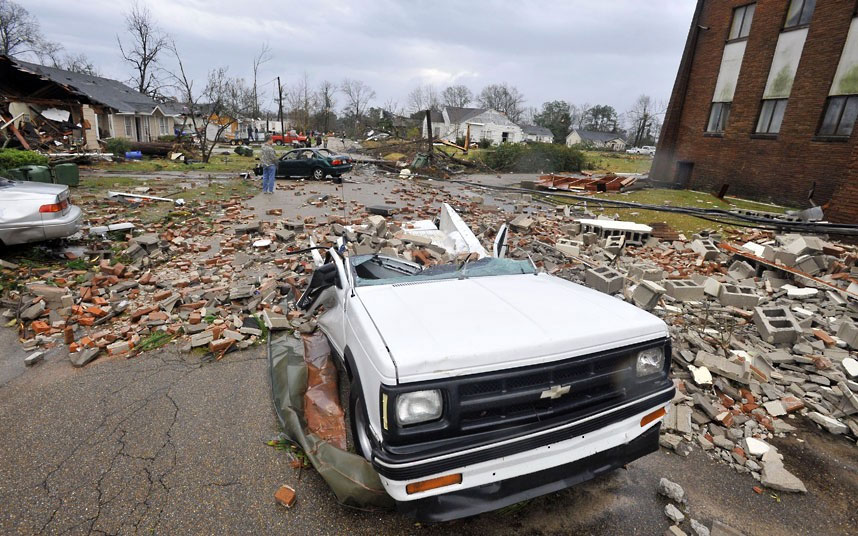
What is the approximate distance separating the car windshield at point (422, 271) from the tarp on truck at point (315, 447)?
1.09 meters

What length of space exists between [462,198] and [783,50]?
41.4 feet

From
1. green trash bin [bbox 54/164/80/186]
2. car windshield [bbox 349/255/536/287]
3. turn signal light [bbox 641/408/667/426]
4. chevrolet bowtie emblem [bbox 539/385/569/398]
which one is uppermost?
car windshield [bbox 349/255/536/287]

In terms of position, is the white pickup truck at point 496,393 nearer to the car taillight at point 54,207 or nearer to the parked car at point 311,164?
the car taillight at point 54,207

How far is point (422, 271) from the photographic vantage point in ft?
11.9

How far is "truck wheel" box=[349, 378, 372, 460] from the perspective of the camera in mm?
2392

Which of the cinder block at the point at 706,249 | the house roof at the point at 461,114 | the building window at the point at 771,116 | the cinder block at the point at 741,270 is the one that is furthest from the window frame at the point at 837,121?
the house roof at the point at 461,114

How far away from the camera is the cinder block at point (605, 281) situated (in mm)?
5949

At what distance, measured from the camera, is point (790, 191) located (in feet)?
47.5

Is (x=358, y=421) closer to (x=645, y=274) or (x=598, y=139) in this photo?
(x=645, y=274)

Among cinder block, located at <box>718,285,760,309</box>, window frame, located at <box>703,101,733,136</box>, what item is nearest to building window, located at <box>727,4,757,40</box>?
window frame, located at <box>703,101,733,136</box>

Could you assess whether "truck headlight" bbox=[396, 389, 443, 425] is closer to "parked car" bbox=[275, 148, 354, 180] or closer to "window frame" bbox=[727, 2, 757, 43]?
Answer: "parked car" bbox=[275, 148, 354, 180]

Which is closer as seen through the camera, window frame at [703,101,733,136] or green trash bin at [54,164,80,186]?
green trash bin at [54,164,80,186]

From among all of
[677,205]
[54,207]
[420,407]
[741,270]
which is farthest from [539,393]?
[677,205]

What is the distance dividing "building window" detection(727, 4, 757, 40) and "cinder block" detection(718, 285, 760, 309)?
16.1m
